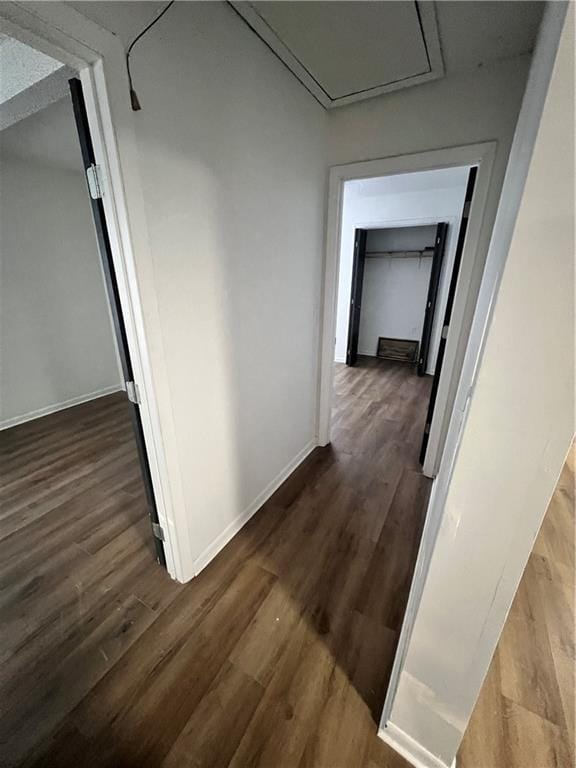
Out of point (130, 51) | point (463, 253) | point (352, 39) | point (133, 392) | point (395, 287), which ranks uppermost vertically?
point (352, 39)

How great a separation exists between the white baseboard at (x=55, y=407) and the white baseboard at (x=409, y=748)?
3954mm

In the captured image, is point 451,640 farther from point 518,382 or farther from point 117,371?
point 117,371

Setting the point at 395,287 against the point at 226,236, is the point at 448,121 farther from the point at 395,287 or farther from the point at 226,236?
the point at 395,287

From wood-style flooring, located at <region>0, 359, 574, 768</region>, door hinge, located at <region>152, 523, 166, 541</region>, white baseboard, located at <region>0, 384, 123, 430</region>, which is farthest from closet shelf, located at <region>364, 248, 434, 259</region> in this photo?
door hinge, located at <region>152, 523, 166, 541</region>

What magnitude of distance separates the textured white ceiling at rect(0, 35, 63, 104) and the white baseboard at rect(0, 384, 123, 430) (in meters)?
2.98

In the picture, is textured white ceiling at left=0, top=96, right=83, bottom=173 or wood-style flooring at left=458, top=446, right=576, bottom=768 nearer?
wood-style flooring at left=458, top=446, right=576, bottom=768

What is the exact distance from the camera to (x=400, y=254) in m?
5.19

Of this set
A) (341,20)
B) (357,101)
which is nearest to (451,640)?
(341,20)

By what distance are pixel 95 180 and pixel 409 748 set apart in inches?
84.0

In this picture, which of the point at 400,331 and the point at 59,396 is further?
the point at 400,331

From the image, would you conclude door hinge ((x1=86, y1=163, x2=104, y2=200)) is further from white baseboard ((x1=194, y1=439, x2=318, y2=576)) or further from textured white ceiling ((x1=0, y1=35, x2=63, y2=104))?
white baseboard ((x1=194, y1=439, x2=318, y2=576))

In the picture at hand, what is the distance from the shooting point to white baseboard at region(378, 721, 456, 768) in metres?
0.95

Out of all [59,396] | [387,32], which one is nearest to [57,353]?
[59,396]

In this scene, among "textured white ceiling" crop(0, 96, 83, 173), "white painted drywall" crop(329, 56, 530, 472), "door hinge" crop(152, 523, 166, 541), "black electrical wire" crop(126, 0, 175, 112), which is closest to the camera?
"black electrical wire" crop(126, 0, 175, 112)
